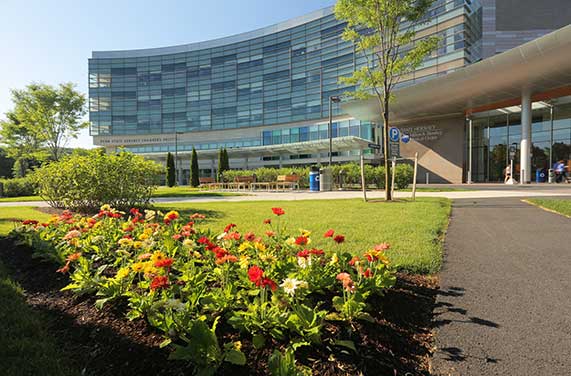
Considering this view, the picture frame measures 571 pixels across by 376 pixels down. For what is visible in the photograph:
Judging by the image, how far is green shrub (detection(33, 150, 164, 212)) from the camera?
836 cm

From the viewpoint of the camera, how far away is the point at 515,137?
26.9 metres

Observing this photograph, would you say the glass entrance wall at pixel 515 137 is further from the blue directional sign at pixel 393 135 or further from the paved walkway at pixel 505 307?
the paved walkway at pixel 505 307

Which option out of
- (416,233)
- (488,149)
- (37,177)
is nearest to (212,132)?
(488,149)

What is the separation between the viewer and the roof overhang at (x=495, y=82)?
18.2 meters

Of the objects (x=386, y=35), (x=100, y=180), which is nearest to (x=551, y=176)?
(x=386, y=35)

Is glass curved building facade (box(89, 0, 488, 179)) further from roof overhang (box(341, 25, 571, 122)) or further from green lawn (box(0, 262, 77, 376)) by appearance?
green lawn (box(0, 262, 77, 376))

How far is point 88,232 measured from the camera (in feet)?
13.7

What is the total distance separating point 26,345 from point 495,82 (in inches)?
1039

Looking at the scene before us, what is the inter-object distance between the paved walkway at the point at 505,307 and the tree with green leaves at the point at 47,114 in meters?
33.1

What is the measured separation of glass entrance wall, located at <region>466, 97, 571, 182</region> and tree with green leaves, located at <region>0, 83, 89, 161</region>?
35933mm

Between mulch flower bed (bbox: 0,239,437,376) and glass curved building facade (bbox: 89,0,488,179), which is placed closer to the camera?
mulch flower bed (bbox: 0,239,437,376)

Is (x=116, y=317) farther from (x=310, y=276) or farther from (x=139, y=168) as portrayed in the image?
(x=139, y=168)

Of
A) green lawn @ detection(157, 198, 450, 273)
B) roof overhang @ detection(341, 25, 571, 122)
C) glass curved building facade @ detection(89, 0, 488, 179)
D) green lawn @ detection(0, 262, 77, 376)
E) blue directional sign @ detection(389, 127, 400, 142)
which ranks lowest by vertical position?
green lawn @ detection(0, 262, 77, 376)

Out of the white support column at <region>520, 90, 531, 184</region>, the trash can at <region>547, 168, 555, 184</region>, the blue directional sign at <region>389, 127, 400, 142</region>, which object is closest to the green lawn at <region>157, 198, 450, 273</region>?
the blue directional sign at <region>389, 127, 400, 142</region>
